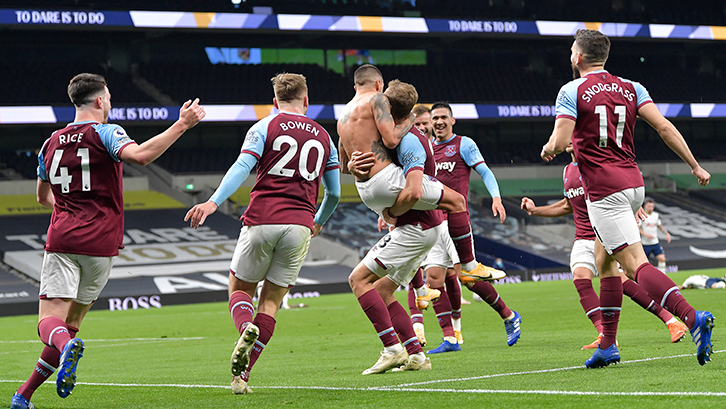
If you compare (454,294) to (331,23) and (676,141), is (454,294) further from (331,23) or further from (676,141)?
(331,23)

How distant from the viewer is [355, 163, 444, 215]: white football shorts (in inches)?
252

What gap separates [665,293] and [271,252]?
2.67 metres

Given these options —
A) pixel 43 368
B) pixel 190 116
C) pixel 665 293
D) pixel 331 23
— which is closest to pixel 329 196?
pixel 190 116

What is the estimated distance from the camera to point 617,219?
5.73m

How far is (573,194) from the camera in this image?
8.76m

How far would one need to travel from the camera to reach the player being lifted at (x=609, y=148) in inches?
225

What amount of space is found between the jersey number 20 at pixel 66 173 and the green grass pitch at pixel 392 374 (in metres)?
1.46

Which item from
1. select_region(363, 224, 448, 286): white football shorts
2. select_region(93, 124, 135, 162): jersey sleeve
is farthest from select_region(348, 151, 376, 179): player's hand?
select_region(93, 124, 135, 162): jersey sleeve

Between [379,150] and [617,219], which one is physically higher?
[379,150]

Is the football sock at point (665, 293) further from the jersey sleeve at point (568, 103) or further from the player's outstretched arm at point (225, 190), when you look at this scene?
the player's outstretched arm at point (225, 190)

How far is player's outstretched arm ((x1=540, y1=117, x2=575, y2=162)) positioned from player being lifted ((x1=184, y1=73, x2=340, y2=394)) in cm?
161

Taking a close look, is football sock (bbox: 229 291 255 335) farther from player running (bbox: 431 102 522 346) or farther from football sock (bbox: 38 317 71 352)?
player running (bbox: 431 102 522 346)

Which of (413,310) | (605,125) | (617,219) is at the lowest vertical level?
(413,310)

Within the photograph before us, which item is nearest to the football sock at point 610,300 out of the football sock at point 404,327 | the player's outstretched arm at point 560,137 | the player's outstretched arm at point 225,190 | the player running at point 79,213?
the player's outstretched arm at point 560,137
